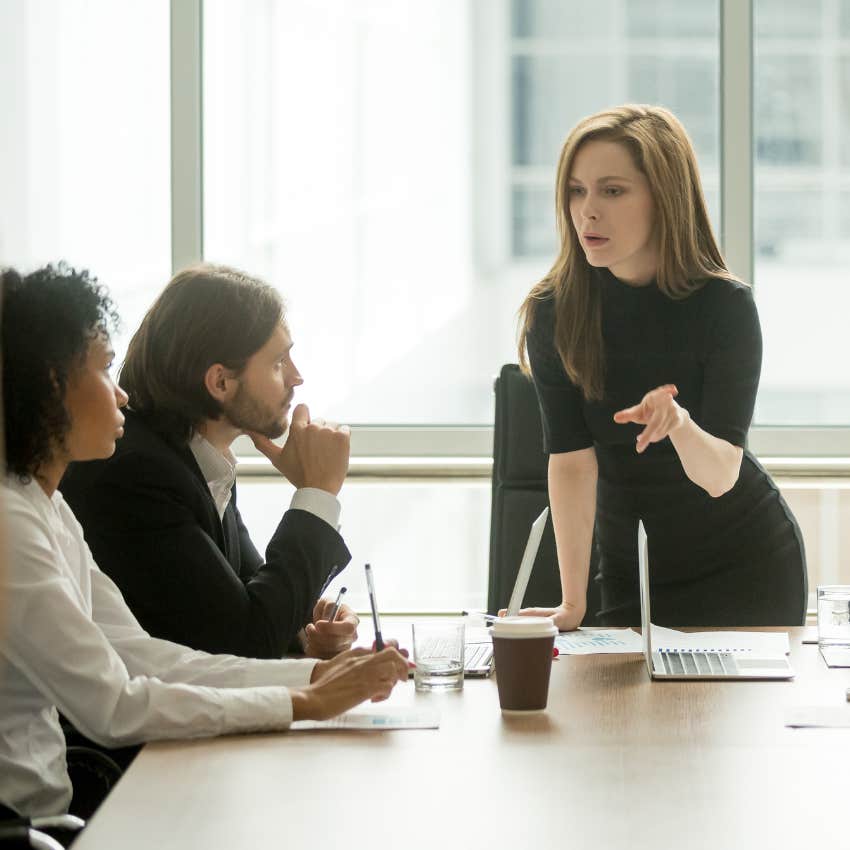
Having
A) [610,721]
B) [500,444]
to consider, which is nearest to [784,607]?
[500,444]

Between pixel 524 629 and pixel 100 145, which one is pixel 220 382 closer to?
pixel 524 629

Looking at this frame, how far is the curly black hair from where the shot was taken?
1573mm

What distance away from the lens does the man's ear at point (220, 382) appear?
2.04 meters

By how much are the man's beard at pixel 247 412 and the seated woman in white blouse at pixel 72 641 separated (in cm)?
34

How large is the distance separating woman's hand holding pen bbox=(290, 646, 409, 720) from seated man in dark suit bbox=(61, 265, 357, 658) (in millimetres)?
316

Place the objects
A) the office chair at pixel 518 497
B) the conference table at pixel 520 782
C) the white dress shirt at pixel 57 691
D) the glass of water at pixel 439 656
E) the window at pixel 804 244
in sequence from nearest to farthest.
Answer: the conference table at pixel 520 782 < the white dress shirt at pixel 57 691 < the glass of water at pixel 439 656 < the office chair at pixel 518 497 < the window at pixel 804 244

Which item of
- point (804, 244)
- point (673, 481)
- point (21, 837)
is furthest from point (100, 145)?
point (21, 837)

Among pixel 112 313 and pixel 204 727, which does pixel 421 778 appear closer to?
pixel 204 727

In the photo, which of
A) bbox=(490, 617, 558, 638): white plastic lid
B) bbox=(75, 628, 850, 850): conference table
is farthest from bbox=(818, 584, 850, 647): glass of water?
bbox=(490, 617, 558, 638): white plastic lid

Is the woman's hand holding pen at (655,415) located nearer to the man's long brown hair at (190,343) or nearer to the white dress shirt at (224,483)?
the white dress shirt at (224,483)

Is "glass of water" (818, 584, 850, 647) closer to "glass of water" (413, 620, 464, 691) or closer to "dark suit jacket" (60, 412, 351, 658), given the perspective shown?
"glass of water" (413, 620, 464, 691)

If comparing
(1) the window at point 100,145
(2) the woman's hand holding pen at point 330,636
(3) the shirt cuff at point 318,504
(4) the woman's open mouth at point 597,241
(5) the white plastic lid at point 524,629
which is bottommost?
(2) the woman's hand holding pen at point 330,636

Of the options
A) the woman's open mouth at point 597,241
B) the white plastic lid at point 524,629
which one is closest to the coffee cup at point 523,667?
the white plastic lid at point 524,629

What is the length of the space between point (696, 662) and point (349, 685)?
558 millimetres
